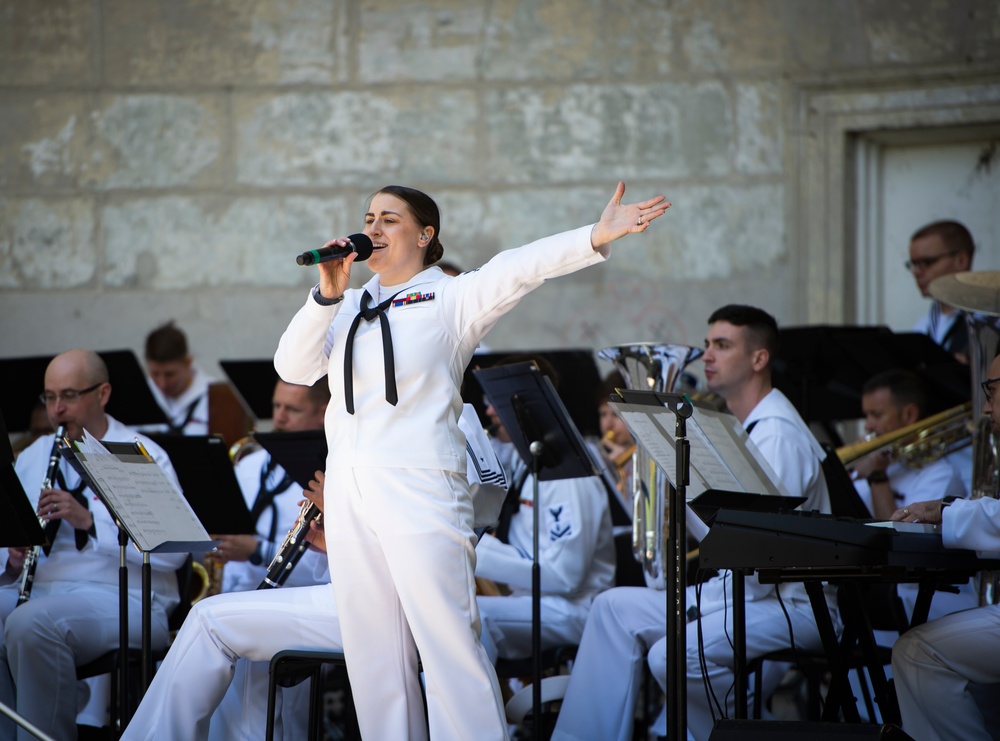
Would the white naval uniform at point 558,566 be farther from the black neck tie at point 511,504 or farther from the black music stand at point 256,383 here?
the black music stand at point 256,383

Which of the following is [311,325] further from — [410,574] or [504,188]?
[504,188]

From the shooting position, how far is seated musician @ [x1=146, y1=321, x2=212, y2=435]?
773 centimetres

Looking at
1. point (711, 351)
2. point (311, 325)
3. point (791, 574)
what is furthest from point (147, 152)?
point (791, 574)

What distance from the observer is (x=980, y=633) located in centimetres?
413

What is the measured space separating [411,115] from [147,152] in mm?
1766

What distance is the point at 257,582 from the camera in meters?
5.74

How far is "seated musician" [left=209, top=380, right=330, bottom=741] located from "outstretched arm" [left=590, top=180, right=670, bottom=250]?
179cm

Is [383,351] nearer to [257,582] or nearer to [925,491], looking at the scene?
[257,582]

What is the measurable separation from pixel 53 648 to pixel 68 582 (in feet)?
1.36

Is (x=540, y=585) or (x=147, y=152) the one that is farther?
(x=147, y=152)

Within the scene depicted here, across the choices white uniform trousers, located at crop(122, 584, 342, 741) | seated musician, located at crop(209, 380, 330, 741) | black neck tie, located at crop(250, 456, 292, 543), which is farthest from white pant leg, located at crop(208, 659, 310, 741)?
black neck tie, located at crop(250, 456, 292, 543)

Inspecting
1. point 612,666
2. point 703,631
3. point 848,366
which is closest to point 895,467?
point 848,366

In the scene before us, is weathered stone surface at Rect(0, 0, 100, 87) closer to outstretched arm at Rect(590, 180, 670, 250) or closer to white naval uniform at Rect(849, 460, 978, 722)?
white naval uniform at Rect(849, 460, 978, 722)

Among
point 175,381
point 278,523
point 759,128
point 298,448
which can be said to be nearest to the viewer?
point 298,448
